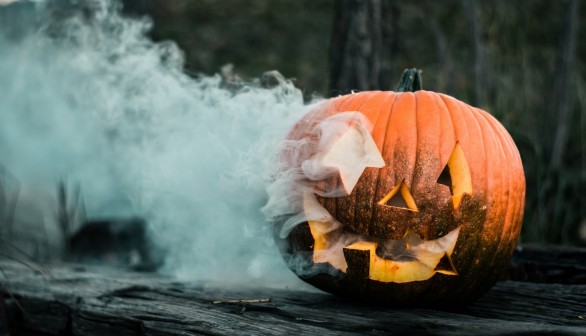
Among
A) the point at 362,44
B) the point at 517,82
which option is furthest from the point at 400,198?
the point at 517,82

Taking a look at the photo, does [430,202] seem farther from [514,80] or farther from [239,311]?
[514,80]

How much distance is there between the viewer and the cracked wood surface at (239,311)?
1706 millimetres

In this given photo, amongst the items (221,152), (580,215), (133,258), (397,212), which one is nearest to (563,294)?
(397,212)

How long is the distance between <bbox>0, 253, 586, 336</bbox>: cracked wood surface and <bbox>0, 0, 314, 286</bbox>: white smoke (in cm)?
21

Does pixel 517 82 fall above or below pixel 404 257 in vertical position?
above

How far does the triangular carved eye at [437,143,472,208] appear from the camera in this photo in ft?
6.09

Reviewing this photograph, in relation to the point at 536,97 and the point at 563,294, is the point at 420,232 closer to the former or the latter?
the point at 563,294

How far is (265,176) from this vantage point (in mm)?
2125

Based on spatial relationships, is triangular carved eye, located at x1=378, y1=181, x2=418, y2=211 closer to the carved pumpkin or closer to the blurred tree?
the carved pumpkin

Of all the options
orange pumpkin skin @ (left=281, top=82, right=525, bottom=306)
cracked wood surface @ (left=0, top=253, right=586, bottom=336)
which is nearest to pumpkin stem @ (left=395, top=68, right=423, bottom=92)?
orange pumpkin skin @ (left=281, top=82, right=525, bottom=306)

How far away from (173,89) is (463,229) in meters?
1.65

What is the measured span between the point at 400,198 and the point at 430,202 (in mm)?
91

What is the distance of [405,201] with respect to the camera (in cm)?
187

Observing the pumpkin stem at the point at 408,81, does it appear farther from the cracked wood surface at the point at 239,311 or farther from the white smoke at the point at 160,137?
the cracked wood surface at the point at 239,311
